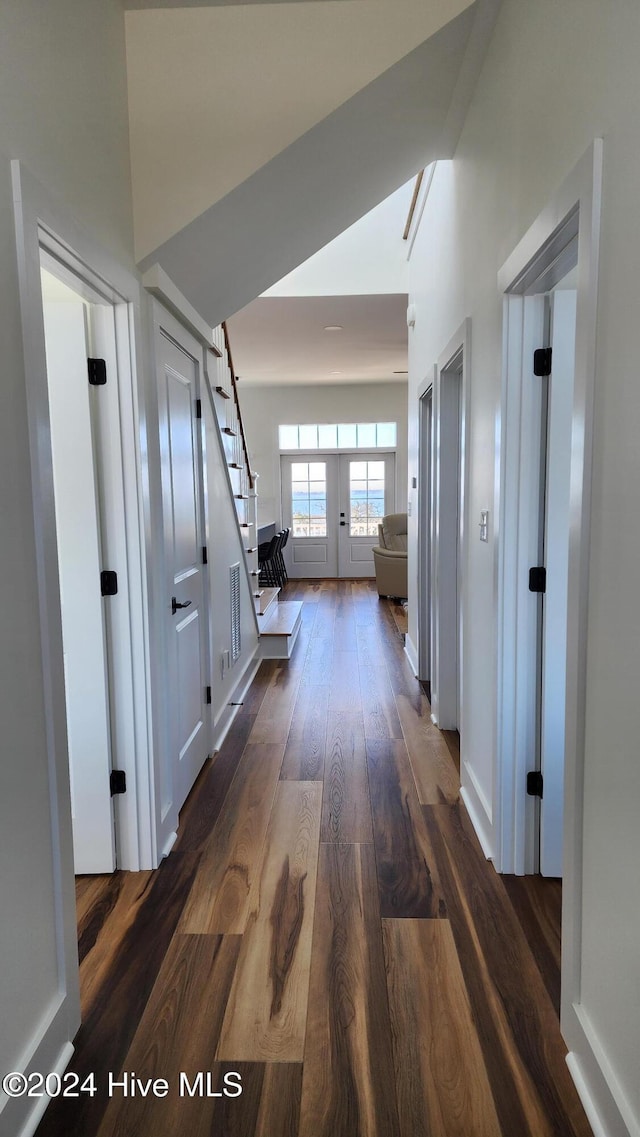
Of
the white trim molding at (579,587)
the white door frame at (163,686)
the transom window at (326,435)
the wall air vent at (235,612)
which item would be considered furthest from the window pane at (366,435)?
the white trim molding at (579,587)

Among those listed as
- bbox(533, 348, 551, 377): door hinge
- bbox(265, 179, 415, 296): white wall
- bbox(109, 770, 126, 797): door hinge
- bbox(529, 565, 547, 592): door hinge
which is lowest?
bbox(109, 770, 126, 797): door hinge

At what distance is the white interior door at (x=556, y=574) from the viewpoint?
2156mm

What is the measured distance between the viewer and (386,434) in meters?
10.6

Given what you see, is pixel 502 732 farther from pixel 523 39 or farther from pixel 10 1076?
pixel 523 39

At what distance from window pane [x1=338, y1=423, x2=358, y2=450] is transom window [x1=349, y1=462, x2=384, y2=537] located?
0.96 ft

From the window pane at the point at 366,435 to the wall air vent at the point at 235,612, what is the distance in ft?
20.5

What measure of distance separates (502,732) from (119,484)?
5.14 ft

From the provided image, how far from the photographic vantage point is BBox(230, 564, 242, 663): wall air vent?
447 cm

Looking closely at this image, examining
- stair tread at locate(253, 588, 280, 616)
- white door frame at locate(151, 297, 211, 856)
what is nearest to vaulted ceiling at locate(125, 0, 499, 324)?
white door frame at locate(151, 297, 211, 856)

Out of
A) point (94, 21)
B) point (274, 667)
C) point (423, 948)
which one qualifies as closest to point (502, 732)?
point (423, 948)

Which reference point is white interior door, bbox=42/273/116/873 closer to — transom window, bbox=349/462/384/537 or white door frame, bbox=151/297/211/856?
white door frame, bbox=151/297/211/856

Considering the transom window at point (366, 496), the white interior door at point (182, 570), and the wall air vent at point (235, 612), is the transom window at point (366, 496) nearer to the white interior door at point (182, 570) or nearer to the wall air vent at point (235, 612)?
the wall air vent at point (235, 612)

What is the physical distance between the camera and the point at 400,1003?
184 centimetres

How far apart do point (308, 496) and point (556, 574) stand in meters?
8.59
